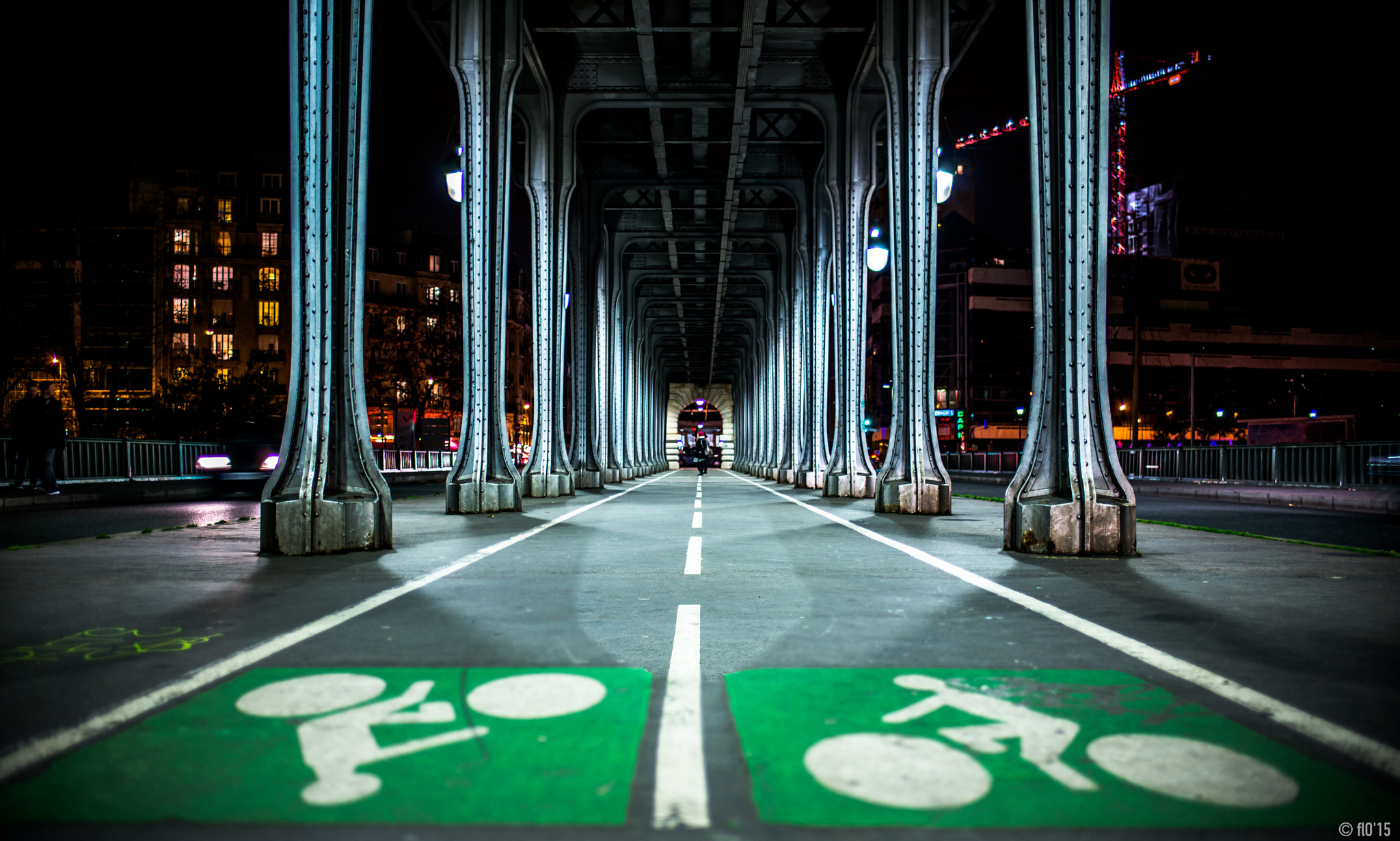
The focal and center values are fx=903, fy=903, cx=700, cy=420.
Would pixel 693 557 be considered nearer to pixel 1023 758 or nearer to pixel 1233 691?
pixel 1233 691

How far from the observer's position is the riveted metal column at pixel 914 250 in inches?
667

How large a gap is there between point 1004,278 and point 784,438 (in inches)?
3340

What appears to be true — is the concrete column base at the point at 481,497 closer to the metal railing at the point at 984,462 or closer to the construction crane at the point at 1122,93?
the metal railing at the point at 984,462

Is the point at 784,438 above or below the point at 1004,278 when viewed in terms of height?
below

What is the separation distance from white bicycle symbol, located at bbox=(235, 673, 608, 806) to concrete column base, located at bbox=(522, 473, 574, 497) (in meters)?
19.6

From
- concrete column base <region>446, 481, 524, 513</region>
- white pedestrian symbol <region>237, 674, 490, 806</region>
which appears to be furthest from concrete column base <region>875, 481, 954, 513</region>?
white pedestrian symbol <region>237, 674, 490, 806</region>

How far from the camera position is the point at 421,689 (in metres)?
3.89

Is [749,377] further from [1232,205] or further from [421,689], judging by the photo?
[1232,205]

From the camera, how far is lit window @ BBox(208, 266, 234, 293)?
→ 88.2 m

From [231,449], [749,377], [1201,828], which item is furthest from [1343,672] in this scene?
[749,377]

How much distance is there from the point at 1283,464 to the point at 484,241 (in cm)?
2083

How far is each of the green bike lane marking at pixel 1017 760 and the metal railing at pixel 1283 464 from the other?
769 inches

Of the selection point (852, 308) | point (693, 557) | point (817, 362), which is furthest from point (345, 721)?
point (817, 362)

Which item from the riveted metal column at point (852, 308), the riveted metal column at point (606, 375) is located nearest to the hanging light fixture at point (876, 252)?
the riveted metal column at point (852, 308)
